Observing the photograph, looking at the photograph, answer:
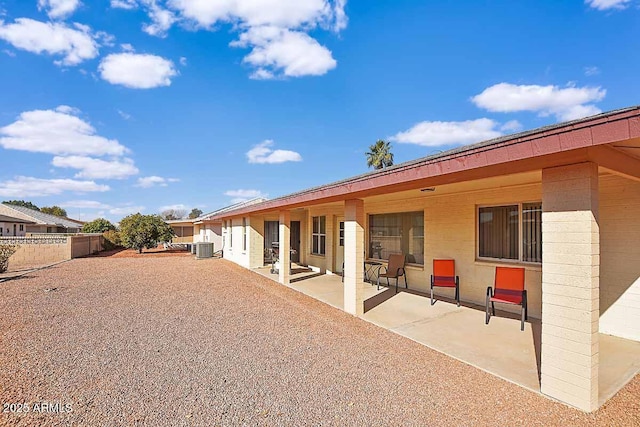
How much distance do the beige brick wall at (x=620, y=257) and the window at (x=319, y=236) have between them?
28.1 ft

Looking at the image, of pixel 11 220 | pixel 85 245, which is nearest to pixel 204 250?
pixel 85 245

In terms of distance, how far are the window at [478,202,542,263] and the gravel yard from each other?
338 centimetres

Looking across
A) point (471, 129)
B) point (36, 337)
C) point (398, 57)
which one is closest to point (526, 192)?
point (36, 337)

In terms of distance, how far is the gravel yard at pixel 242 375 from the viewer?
3.01 m

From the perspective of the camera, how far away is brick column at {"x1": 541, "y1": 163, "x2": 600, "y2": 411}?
3.03m

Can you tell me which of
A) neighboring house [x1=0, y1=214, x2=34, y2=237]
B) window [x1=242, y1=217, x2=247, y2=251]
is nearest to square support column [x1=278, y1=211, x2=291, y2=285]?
window [x1=242, y1=217, x2=247, y2=251]

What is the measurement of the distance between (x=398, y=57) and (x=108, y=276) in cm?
1530

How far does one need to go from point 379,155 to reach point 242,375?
30.5 metres

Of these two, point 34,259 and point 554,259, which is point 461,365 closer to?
point 554,259

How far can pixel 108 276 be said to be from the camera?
1262 centimetres

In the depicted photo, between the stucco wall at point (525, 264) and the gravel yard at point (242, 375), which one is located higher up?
the stucco wall at point (525, 264)

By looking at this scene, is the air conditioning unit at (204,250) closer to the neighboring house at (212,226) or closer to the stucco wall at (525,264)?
the neighboring house at (212,226)

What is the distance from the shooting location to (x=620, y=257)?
5227mm

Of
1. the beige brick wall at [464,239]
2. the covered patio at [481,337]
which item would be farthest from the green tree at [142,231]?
the beige brick wall at [464,239]
